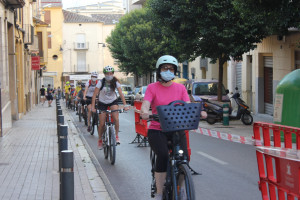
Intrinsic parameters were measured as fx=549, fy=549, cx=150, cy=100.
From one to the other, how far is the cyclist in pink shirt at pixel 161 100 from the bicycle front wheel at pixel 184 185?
1.27ft

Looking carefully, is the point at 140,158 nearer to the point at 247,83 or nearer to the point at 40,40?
the point at 247,83

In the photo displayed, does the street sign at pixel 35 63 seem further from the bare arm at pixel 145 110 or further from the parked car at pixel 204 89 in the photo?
the bare arm at pixel 145 110

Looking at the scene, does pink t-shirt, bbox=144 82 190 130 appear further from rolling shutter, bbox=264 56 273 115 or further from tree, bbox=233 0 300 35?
rolling shutter, bbox=264 56 273 115

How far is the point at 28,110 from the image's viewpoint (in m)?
31.8

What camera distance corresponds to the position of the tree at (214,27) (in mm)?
21312

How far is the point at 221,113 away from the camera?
2075 centimetres

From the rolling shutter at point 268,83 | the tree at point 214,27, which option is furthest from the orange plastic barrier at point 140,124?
the rolling shutter at point 268,83

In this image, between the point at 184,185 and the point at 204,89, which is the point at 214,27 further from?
the point at 184,185

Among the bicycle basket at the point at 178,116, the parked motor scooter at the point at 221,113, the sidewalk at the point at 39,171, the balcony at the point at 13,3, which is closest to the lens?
the bicycle basket at the point at 178,116

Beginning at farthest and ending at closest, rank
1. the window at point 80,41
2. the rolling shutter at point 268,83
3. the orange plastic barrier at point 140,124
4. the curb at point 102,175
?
1. the window at point 80,41
2. the rolling shutter at point 268,83
3. the orange plastic barrier at point 140,124
4. the curb at point 102,175

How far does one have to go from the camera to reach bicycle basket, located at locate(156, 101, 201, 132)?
17.5ft

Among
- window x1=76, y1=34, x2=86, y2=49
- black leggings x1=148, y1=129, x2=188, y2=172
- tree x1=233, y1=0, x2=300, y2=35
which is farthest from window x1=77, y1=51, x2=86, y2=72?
black leggings x1=148, y1=129, x2=188, y2=172

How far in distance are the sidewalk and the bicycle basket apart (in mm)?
2283

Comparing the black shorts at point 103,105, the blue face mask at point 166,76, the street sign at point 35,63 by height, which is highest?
the street sign at point 35,63
